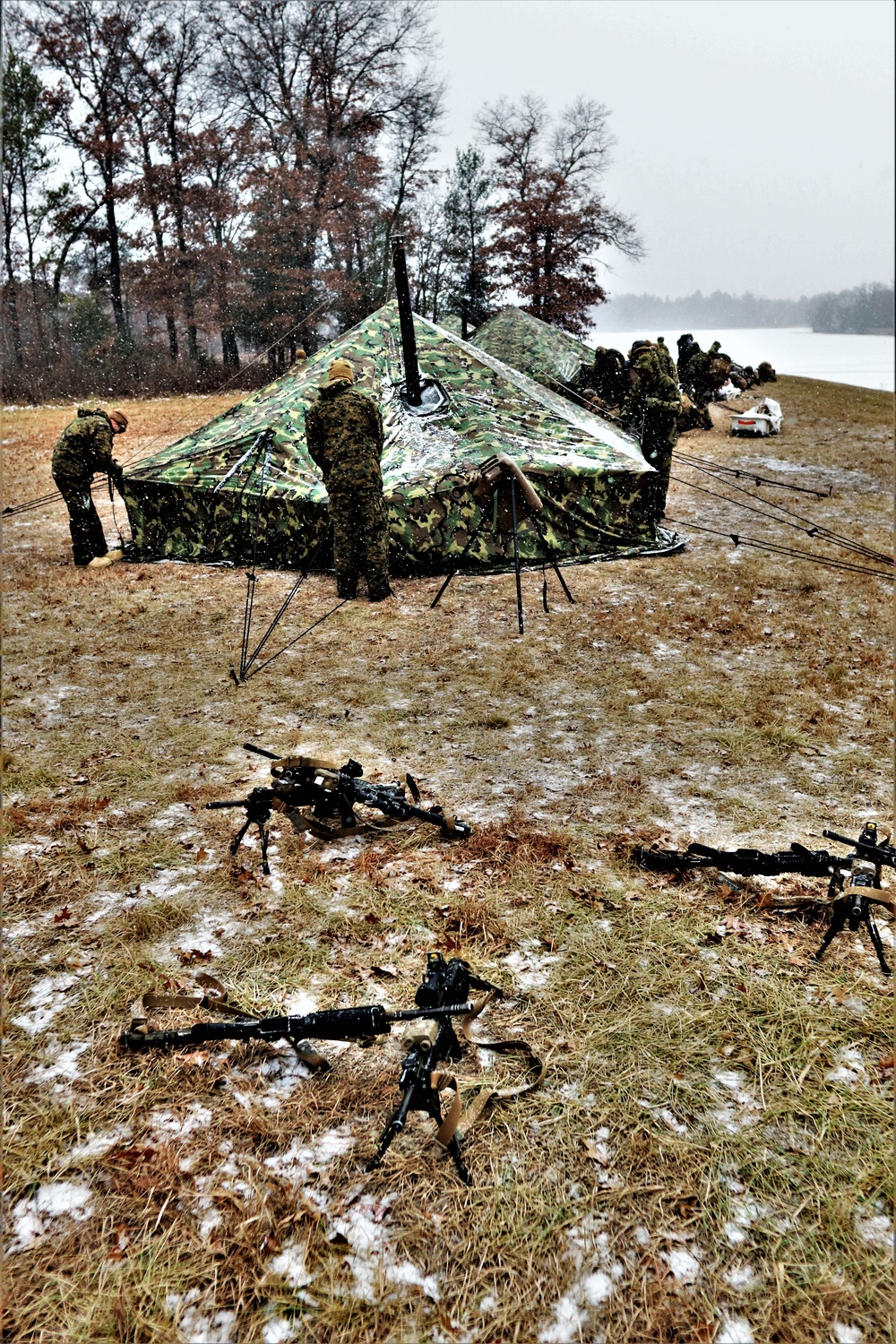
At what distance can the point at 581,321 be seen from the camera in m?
26.0

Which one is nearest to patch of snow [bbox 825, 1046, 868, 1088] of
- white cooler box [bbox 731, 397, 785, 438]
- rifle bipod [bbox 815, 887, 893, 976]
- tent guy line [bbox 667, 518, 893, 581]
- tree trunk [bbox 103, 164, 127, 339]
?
rifle bipod [bbox 815, 887, 893, 976]

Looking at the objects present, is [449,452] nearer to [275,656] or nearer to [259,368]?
[275,656]

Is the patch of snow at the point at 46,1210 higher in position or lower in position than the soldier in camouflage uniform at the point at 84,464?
lower

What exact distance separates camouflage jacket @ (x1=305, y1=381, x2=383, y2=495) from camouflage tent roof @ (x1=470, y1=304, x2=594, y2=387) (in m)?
10.9

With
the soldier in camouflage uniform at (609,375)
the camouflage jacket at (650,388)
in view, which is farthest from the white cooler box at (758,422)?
the camouflage jacket at (650,388)

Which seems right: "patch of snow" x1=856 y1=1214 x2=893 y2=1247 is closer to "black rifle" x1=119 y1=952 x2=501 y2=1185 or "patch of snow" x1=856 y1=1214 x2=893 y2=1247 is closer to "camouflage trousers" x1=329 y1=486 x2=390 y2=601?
"black rifle" x1=119 y1=952 x2=501 y2=1185

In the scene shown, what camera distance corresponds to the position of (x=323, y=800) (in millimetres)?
4023

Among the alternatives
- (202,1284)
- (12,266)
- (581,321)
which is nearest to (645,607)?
(202,1284)

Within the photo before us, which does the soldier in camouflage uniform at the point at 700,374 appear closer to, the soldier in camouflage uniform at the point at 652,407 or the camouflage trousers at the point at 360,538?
the soldier in camouflage uniform at the point at 652,407

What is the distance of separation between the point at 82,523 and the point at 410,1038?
863 cm

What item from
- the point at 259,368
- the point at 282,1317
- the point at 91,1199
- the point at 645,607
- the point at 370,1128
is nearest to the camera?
the point at 282,1317

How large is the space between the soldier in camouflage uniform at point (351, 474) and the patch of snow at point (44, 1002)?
5287mm

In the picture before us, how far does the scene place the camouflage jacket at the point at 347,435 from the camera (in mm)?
7508

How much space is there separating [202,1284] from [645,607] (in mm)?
6543
